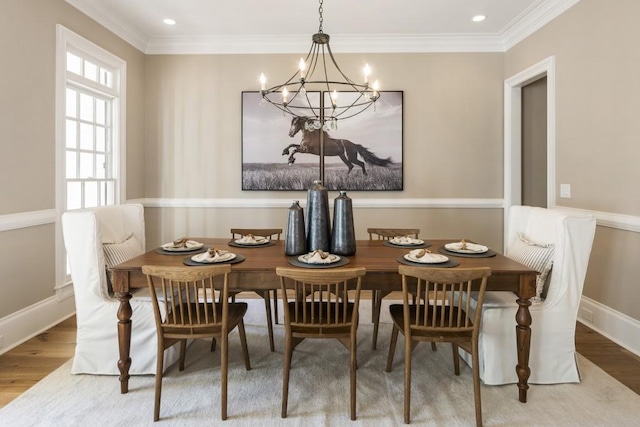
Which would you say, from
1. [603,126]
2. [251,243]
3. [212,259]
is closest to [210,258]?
[212,259]

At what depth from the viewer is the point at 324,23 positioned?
13.0ft

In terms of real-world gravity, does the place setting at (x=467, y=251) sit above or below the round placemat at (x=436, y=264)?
above

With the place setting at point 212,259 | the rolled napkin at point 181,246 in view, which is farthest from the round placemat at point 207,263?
the rolled napkin at point 181,246

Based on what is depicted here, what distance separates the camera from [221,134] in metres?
4.49

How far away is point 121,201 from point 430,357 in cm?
350

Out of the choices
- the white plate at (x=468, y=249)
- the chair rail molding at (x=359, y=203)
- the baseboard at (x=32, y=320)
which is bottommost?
the baseboard at (x=32, y=320)

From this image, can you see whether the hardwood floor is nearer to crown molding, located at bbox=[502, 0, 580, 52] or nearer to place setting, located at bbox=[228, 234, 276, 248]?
place setting, located at bbox=[228, 234, 276, 248]

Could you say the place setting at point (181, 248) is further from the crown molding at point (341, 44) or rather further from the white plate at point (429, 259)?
the crown molding at point (341, 44)

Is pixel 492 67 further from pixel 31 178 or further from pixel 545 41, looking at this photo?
pixel 31 178

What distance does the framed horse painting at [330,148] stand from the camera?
4414 mm

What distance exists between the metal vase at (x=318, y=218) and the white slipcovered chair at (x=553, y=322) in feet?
3.49

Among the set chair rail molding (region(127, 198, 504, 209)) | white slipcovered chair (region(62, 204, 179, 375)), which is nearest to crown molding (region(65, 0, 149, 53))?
chair rail molding (region(127, 198, 504, 209))

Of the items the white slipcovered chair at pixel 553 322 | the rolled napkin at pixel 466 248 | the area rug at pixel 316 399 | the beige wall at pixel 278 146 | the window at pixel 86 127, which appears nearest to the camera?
the area rug at pixel 316 399

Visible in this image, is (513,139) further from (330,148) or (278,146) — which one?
(278,146)
